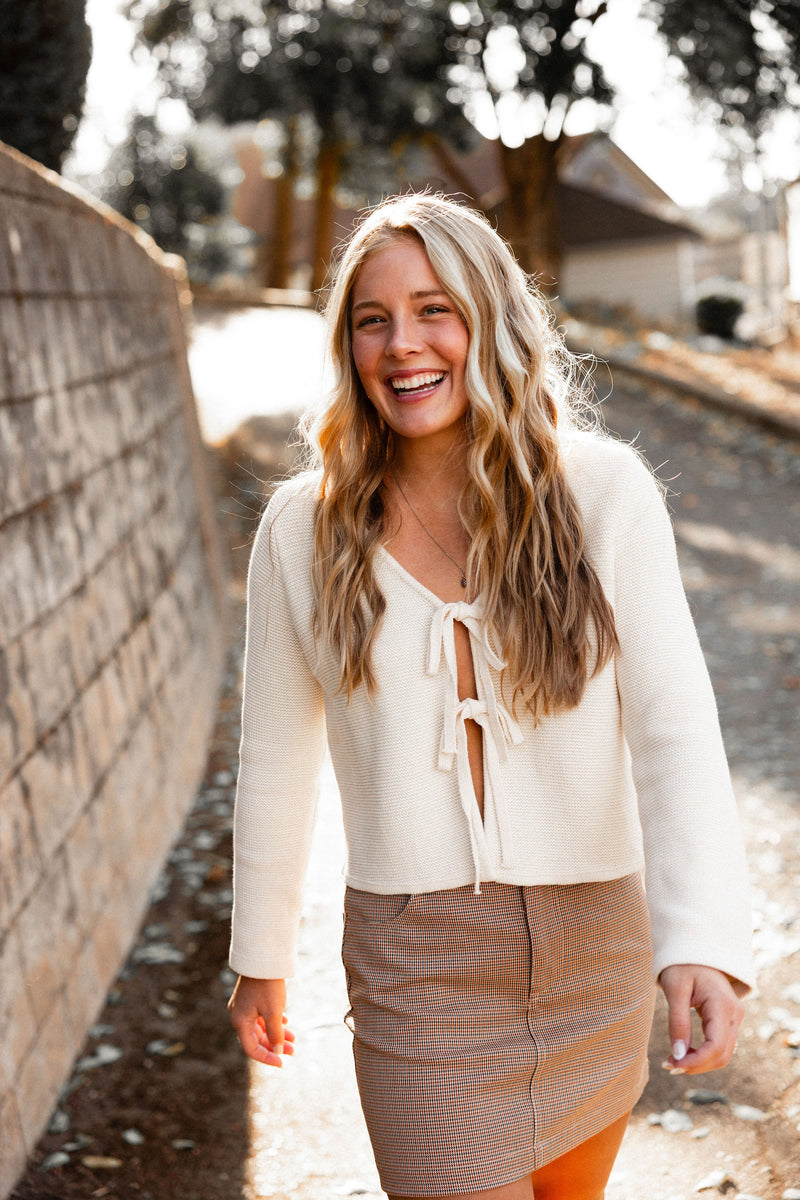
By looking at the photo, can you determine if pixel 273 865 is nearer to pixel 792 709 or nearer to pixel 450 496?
pixel 450 496

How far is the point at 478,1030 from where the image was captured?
7.33 ft

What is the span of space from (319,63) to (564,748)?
23.6 meters

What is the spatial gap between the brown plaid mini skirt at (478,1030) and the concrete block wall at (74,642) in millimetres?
1601

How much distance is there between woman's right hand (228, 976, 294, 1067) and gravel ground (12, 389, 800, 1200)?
1.36m

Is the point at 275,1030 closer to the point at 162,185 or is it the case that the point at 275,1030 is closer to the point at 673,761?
the point at 673,761

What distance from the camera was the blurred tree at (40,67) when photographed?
6.57 meters

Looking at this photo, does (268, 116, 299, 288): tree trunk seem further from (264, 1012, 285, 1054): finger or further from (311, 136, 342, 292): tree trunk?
(264, 1012, 285, 1054): finger

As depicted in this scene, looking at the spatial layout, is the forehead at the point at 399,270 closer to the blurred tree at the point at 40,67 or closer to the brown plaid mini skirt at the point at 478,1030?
the brown plaid mini skirt at the point at 478,1030

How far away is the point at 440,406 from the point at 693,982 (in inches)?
44.3

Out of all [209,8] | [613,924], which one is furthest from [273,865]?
[209,8]

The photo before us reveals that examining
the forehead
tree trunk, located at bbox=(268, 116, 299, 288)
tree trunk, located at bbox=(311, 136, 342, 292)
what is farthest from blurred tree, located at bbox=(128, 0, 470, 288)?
the forehead

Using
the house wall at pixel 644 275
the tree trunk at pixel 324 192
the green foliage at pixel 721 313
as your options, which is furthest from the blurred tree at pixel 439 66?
the house wall at pixel 644 275

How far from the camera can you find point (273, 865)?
8.27 feet

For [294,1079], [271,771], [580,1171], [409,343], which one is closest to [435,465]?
[409,343]
